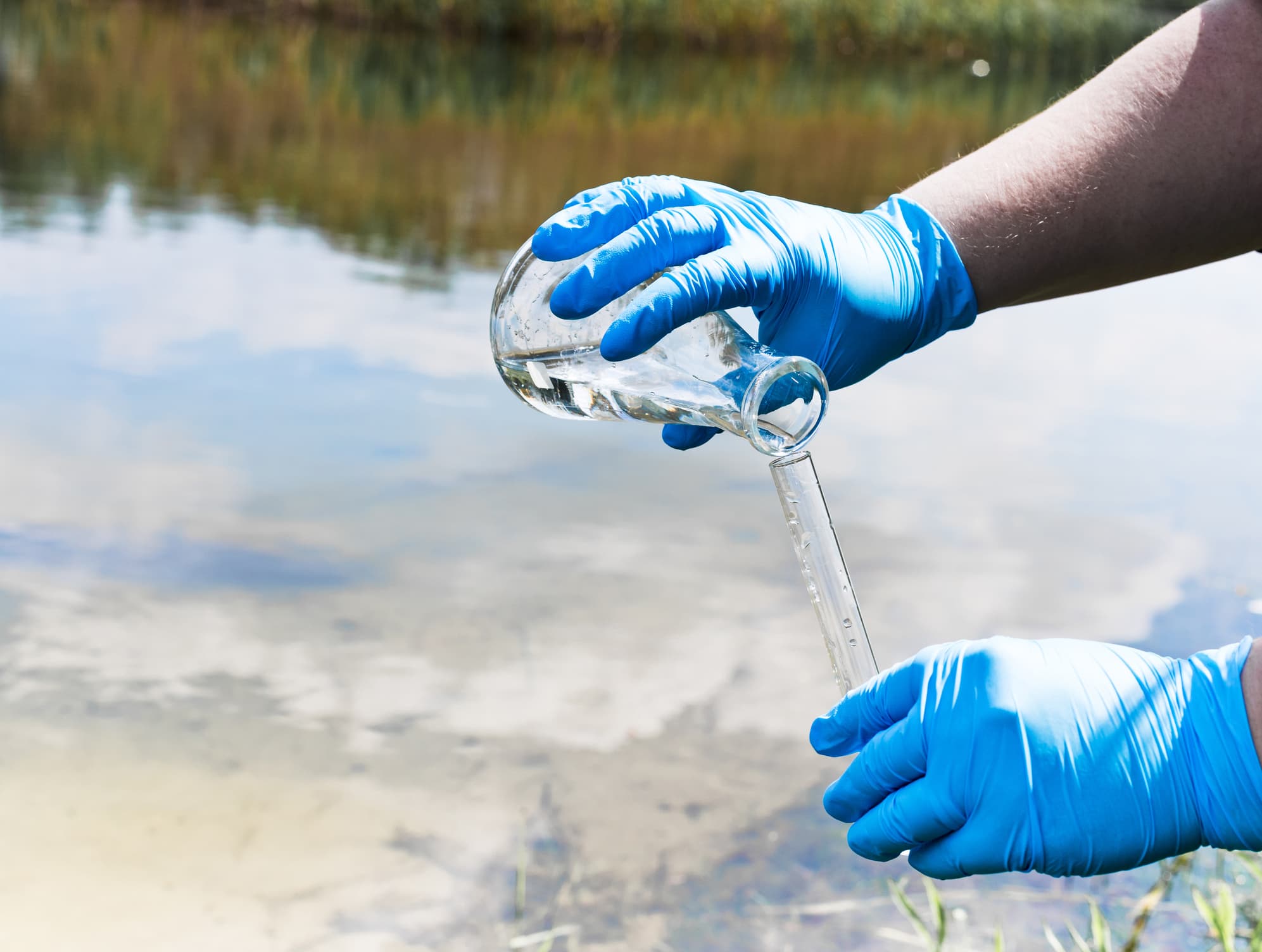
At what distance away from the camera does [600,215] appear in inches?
47.8

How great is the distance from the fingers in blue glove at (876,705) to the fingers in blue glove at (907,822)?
2.5 inches

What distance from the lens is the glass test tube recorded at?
1.11 metres

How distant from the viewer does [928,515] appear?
3.78 metres

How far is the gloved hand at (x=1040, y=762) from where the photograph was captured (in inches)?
45.3

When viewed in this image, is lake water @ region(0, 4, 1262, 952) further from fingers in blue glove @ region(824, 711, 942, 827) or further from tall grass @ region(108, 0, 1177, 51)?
tall grass @ region(108, 0, 1177, 51)

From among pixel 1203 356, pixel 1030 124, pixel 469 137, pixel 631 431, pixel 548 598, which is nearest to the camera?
pixel 1030 124

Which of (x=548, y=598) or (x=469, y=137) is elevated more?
(x=548, y=598)

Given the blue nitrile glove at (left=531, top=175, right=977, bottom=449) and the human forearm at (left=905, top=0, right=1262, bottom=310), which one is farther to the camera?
the human forearm at (left=905, top=0, right=1262, bottom=310)

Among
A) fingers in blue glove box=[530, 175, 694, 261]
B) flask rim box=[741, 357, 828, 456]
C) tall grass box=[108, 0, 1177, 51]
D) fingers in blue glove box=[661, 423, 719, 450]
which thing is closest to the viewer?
flask rim box=[741, 357, 828, 456]

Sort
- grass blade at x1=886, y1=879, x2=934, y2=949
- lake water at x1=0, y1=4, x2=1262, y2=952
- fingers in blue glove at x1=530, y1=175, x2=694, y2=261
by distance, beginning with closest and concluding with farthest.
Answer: fingers in blue glove at x1=530, y1=175, x2=694, y2=261, grass blade at x1=886, y1=879, x2=934, y2=949, lake water at x1=0, y1=4, x2=1262, y2=952

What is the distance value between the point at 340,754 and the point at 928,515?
1980 mm

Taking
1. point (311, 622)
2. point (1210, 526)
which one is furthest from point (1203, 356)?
point (311, 622)

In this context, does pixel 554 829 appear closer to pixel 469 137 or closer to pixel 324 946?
pixel 324 946

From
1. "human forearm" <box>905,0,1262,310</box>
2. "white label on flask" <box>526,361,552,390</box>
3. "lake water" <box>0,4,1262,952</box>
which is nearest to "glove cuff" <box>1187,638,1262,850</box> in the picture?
"human forearm" <box>905,0,1262,310</box>
